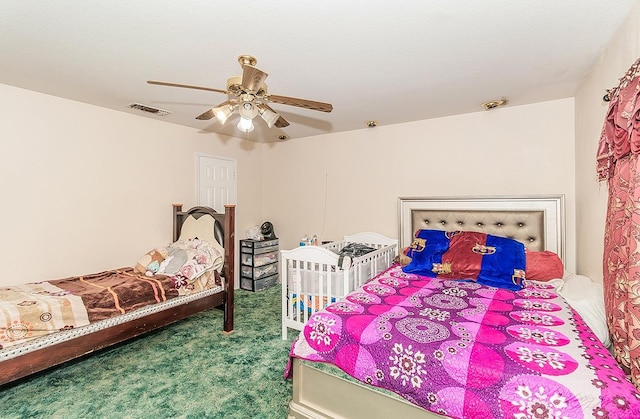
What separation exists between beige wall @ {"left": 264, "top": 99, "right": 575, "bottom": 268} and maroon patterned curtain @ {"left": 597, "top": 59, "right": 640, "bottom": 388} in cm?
128

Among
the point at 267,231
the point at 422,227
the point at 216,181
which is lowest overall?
the point at 267,231

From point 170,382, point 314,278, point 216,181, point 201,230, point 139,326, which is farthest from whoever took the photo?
point 216,181

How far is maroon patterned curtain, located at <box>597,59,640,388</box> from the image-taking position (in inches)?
47.5

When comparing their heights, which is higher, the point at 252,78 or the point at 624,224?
the point at 252,78

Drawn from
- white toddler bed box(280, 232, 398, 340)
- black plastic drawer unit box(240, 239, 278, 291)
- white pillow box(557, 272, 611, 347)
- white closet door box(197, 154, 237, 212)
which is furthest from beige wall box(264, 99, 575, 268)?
white toddler bed box(280, 232, 398, 340)

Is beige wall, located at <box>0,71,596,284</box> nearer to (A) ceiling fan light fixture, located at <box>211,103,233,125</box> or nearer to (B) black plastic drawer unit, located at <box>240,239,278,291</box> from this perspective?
(B) black plastic drawer unit, located at <box>240,239,278,291</box>

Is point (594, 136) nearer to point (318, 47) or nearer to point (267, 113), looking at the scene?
point (318, 47)

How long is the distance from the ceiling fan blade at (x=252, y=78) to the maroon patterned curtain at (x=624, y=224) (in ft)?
5.50

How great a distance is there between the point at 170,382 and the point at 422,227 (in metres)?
2.73

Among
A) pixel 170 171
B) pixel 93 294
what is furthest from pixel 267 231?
pixel 93 294

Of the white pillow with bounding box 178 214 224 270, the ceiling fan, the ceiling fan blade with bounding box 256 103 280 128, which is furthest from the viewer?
the white pillow with bounding box 178 214 224 270

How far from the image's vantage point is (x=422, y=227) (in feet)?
11.2

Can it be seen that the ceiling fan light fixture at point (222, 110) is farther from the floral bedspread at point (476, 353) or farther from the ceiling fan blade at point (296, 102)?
the floral bedspread at point (476, 353)

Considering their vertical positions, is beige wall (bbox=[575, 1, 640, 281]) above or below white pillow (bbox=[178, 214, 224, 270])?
above
